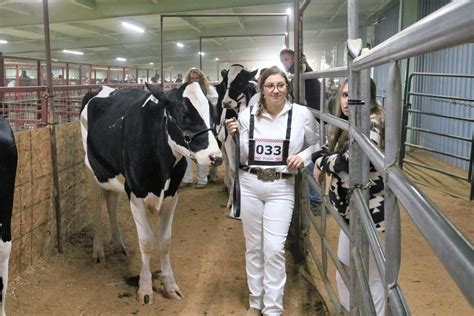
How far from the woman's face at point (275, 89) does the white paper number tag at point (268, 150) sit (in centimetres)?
24

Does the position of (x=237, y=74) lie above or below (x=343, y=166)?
above

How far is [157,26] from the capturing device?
21.1 meters

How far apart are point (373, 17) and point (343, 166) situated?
13.8 meters

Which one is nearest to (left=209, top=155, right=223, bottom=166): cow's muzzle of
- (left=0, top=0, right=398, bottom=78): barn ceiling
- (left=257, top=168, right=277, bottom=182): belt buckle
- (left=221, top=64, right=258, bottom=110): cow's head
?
(left=257, top=168, right=277, bottom=182): belt buckle

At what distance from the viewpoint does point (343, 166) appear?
221 centimetres

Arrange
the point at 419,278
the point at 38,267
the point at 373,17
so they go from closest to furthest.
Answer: the point at 419,278 → the point at 38,267 → the point at 373,17

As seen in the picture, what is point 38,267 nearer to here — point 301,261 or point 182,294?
point 182,294

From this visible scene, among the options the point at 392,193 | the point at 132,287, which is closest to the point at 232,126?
the point at 132,287

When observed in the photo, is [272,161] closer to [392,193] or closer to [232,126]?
[232,126]

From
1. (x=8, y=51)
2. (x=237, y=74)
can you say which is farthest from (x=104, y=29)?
(x=237, y=74)

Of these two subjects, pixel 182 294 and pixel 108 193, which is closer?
pixel 182 294

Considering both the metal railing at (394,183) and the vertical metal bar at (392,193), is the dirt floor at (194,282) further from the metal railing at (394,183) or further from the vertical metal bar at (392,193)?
the vertical metal bar at (392,193)

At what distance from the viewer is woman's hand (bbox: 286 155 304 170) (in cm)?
291

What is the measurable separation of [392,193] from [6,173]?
2348 millimetres
